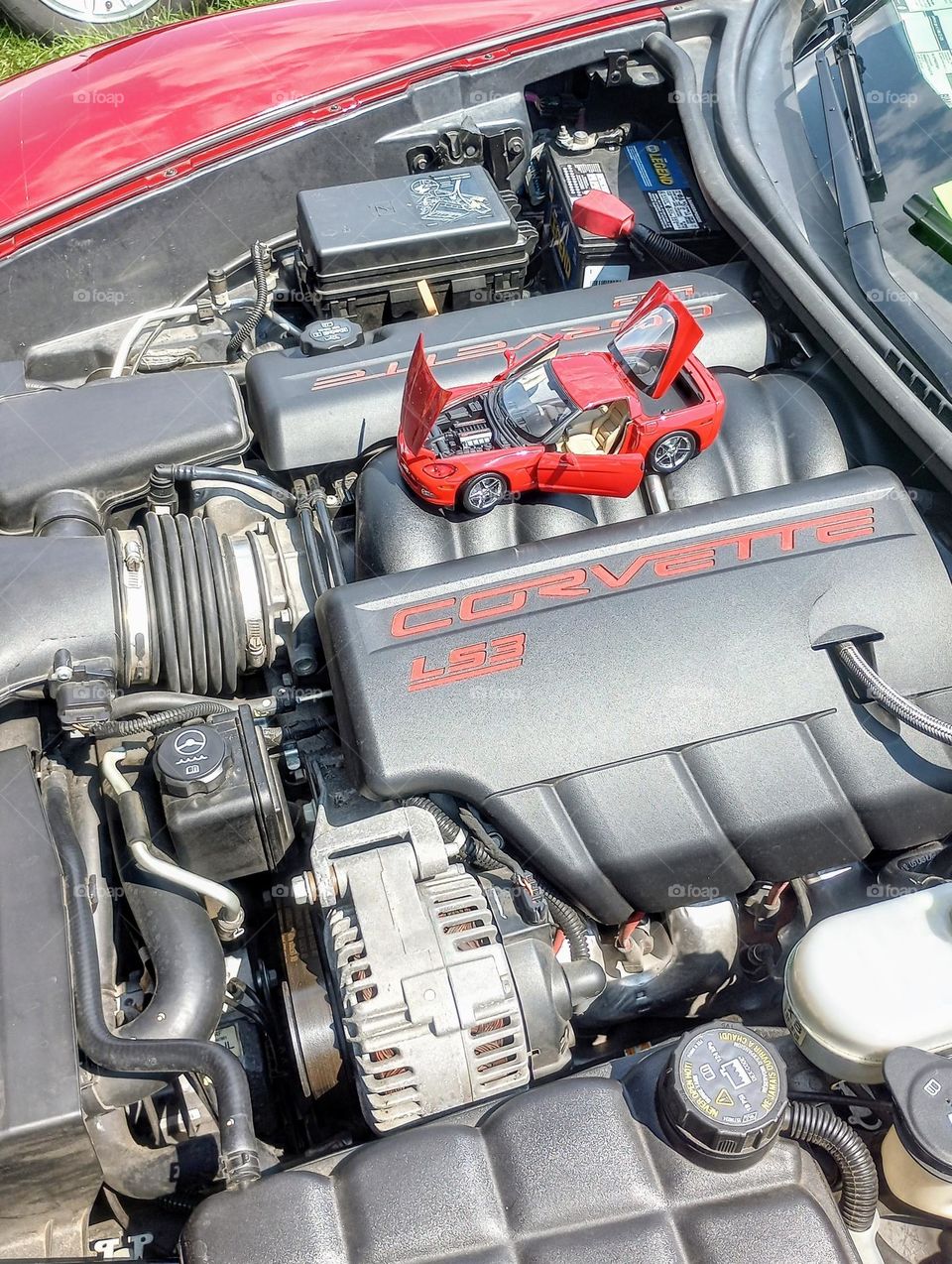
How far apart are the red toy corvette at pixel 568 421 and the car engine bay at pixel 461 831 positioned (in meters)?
0.05

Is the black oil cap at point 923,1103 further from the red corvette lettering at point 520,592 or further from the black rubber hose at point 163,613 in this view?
the black rubber hose at point 163,613

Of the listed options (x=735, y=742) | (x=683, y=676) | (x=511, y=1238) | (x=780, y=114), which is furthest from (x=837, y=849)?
(x=780, y=114)

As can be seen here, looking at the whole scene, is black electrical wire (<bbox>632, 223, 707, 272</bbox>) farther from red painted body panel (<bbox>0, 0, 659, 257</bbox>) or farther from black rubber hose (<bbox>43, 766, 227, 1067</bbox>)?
black rubber hose (<bbox>43, 766, 227, 1067</bbox>)

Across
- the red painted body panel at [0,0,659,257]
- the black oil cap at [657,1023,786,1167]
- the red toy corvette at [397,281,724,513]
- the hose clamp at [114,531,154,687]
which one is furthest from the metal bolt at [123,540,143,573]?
the black oil cap at [657,1023,786,1167]

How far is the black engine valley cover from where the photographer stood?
193 cm

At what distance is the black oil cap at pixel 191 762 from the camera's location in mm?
1933

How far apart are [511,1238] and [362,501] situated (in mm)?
1475

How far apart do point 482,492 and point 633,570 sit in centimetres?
42

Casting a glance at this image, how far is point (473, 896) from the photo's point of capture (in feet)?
6.09

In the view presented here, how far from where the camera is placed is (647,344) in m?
2.56

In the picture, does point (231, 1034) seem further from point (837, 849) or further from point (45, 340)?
point (45, 340)

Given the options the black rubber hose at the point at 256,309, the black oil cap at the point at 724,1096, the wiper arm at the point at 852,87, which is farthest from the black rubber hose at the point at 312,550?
the wiper arm at the point at 852,87

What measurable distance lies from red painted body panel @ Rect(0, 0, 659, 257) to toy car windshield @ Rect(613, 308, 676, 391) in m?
1.27

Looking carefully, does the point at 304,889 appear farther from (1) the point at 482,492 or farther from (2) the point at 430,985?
(1) the point at 482,492
